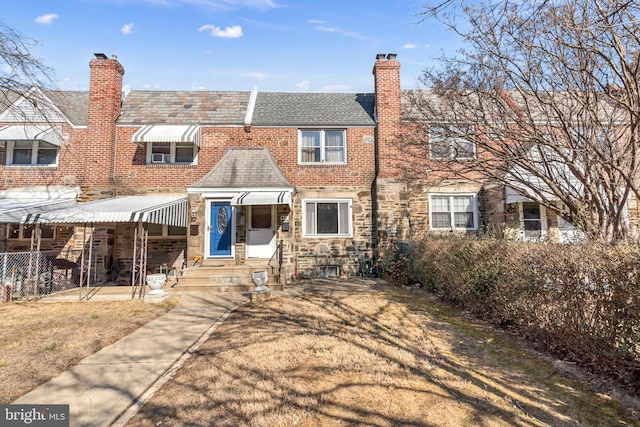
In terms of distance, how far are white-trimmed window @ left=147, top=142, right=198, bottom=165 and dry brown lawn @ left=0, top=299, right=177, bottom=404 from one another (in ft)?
23.0

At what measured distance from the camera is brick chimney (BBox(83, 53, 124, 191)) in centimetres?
1377

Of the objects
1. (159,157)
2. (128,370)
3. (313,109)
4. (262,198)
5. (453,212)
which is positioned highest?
(313,109)

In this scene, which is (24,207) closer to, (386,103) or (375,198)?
(375,198)

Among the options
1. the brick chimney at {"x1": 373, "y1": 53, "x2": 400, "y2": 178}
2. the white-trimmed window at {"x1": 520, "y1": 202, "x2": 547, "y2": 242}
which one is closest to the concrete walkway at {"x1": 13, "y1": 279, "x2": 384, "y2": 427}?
the brick chimney at {"x1": 373, "y1": 53, "x2": 400, "y2": 178}

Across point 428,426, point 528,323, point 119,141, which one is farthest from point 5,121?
point 528,323

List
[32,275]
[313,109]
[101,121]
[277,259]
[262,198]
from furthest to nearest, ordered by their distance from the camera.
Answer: [313,109]
[101,121]
[277,259]
[262,198]
[32,275]

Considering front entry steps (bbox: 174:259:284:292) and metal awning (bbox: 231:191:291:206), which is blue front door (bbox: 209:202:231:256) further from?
metal awning (bbox: 231:191:291:206)

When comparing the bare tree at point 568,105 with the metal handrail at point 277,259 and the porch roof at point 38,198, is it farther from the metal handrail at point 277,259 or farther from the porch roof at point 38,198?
the porch roof at point 38,198

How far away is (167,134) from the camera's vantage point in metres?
13.4

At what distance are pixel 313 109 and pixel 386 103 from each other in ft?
11.5

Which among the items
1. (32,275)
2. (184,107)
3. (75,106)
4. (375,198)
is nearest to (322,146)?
(375,198)

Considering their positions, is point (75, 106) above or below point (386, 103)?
above

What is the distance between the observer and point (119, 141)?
1424 cm

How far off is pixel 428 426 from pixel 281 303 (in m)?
6.03
